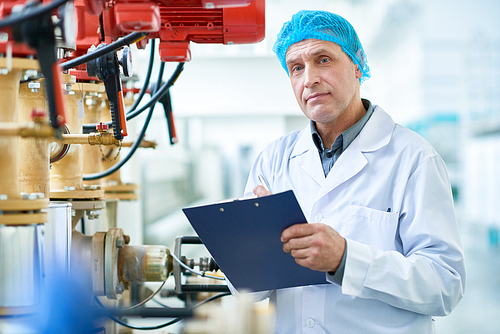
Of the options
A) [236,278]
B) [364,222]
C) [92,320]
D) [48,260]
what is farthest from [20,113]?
[364,222]

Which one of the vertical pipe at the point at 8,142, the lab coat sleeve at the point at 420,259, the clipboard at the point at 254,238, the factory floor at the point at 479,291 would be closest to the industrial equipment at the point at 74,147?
the vertical pipe at the point at 8,142

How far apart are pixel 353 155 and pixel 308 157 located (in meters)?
0.13

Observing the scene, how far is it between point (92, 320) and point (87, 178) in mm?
636

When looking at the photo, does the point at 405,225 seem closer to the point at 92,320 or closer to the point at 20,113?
the point at 92,320

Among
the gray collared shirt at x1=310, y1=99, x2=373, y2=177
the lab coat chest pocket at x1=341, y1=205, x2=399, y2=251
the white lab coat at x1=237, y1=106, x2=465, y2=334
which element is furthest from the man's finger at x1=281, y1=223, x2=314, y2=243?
the gray collared shirt at x1=310, y1=99, x2=373, y2=177

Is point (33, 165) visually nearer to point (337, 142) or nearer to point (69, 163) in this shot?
point (69, 163)

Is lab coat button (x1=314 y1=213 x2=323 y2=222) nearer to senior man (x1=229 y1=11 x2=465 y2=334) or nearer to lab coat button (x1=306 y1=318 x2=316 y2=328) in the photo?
senior man (x1=229 y1=11 x2=465 y2=334)

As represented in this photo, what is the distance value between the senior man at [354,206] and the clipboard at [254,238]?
35 millimetres

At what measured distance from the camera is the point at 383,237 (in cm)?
88

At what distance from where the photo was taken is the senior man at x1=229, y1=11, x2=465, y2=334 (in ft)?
2.56

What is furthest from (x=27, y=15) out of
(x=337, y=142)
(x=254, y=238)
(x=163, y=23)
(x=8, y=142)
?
(x=337, y=142)

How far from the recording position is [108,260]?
0.86 metres

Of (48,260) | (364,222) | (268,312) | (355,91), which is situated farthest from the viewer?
(355,91)

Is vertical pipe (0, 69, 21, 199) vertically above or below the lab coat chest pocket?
above
